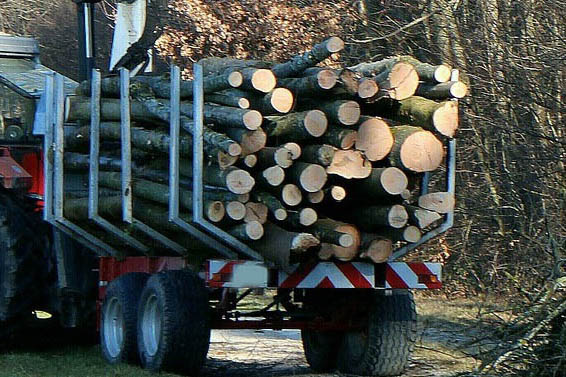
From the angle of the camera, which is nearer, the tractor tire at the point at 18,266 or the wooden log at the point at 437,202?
the wooden log at the point at 437,202

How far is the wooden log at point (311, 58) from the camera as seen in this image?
28.7 feet

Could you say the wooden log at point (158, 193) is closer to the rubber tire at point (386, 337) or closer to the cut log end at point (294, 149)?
the cut log end at point (294, 149)

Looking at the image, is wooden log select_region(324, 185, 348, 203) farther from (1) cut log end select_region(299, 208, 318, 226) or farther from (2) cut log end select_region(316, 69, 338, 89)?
(2) cut log end select_region(316, 69, 338, 89)

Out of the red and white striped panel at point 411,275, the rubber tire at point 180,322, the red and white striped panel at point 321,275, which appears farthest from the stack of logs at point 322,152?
the rubber tire at point 180,322

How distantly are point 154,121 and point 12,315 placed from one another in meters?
2.68

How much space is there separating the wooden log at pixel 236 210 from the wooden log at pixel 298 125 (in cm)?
61

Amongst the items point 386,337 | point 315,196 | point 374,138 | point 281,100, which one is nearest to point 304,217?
point 315,196

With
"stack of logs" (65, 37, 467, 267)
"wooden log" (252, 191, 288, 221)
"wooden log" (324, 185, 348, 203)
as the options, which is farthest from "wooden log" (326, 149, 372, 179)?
"wooden log" (252, 191, 288, 221)

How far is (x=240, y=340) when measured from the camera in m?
13.5

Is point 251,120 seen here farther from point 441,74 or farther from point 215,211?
point 441,74

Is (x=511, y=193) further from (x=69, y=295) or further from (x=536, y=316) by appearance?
(x=536, y=316)

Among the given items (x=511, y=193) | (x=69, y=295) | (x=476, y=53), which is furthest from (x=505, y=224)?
(x=69, y=295)

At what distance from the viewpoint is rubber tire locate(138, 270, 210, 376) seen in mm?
9336

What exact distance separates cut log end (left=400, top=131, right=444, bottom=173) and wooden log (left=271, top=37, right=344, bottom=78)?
0.91 meters
